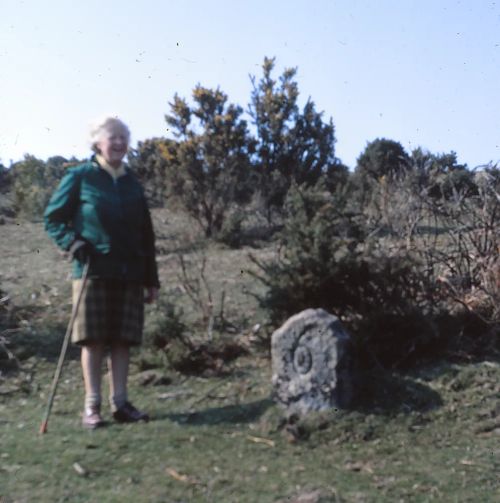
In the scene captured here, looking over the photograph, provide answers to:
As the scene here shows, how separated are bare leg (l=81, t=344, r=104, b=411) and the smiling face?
113 cm

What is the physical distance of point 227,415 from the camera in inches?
183

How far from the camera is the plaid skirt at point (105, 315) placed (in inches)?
174

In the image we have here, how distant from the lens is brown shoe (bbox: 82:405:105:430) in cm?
437

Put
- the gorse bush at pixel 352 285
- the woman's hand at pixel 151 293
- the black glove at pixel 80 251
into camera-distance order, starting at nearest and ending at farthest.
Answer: the black glove at pixel 80 251, the woman's hand at pixel 151 293, the gorse bush at pixel 352 285

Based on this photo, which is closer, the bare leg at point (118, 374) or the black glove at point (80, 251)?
the black glove at point (80, 251)

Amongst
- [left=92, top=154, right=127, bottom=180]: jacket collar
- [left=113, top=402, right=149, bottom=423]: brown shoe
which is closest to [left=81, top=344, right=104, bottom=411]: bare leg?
[left=113, top=402, right=149, bottom=423]: brown shoe

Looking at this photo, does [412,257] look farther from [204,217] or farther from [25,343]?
[204,217]

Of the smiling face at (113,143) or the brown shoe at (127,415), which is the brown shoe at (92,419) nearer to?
the brown shoe at (127,415)

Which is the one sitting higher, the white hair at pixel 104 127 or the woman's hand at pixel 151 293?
the white hair at pixel 104 127

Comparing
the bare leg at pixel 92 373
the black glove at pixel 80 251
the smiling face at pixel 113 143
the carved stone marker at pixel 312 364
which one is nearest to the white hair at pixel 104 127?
the smiling face at pixel 113 143

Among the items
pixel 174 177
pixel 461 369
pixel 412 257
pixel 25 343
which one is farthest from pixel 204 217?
pixel 461 369

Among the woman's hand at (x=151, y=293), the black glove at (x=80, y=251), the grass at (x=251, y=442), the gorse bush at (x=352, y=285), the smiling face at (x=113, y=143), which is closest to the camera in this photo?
the grass at (x=251, y=442)

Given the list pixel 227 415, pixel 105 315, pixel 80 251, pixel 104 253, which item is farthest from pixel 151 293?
pixel 227 415

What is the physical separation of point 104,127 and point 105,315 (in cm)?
112
